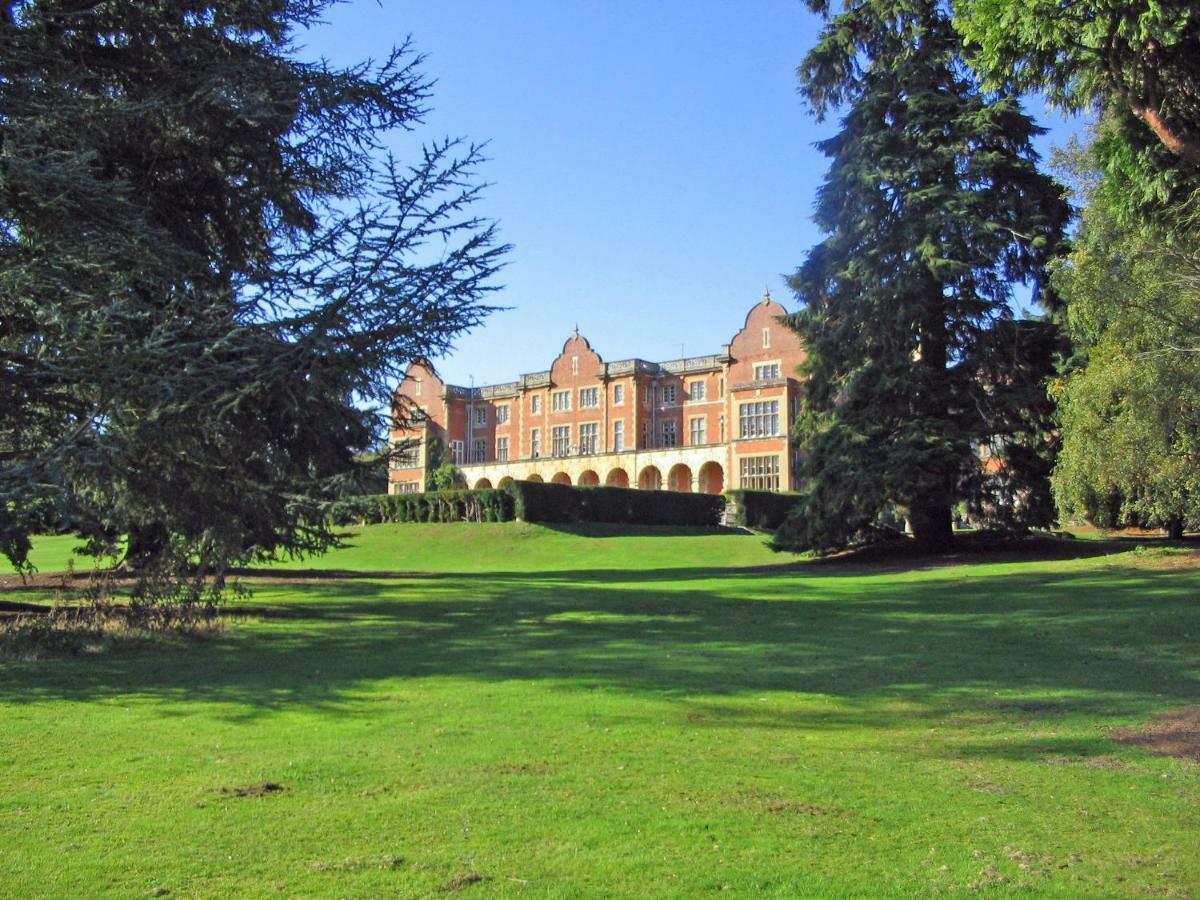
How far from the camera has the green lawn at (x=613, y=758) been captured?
4879 millimetres

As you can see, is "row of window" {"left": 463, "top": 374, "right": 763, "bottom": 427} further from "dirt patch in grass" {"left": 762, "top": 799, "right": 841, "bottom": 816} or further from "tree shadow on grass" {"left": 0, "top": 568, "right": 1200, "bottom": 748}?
"dirt patch in grass" {"left": 762, "top": 799, "right": 841, "bottom": 816}

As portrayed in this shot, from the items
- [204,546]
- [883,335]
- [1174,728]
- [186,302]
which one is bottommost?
[1174,728]

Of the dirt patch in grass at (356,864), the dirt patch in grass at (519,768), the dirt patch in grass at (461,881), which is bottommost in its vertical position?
the dirt patch in grass at (519,768)

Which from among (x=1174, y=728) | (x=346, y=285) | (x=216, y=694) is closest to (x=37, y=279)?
(x=346, y=285)

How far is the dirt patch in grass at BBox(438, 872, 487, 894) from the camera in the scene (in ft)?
14.9

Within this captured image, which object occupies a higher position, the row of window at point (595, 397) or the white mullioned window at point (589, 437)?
the row of window at point (595, 397)

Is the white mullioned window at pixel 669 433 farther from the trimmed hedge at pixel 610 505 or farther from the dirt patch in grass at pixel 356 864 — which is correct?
the dirt patch in grass at pixel 356 864

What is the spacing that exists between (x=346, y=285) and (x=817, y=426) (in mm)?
22777

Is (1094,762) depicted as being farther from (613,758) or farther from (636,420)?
(636,420)

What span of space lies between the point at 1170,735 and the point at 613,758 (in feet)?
15.0

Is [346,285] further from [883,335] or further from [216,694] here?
[883,335]

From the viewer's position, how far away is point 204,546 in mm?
12875

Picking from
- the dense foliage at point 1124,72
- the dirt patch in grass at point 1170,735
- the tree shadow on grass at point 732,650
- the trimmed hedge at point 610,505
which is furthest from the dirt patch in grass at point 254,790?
the trimmed hedge at point 610,505

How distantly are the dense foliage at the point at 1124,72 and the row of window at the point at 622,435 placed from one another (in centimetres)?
4590
